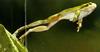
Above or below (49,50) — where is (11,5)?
above

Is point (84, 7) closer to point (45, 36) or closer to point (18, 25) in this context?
point (45, 36)

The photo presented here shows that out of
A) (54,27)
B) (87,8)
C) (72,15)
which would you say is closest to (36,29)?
(54,27)

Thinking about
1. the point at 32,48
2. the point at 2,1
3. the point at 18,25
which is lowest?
the point at 32,48

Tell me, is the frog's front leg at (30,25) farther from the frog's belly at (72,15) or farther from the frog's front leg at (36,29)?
the frog's belly at (72,15)

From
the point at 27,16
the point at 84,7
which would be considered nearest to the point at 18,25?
the point at 27,16

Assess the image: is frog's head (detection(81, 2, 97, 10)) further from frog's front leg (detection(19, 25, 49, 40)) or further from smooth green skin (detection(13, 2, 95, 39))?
frog's front leg (detection(19, 25, 49, 40))

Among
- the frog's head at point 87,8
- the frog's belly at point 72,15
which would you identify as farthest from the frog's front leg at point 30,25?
the frog's head at point 87,8

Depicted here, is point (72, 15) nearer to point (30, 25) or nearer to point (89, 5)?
point (89, 5)

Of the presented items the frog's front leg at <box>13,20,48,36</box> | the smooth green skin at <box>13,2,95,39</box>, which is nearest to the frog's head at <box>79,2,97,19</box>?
the smooth green skin at <box>13,2,95,39</box>

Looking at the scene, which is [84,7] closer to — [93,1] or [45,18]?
[93,1]
